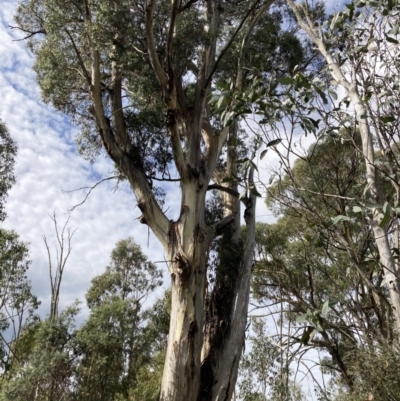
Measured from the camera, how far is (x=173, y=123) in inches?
221

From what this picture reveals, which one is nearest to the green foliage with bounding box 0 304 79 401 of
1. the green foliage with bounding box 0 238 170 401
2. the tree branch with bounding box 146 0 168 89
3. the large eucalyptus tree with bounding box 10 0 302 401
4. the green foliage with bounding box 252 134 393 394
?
the green foliage with bounding box 0 238 170 401

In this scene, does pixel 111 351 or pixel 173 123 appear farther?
pixel 111 351

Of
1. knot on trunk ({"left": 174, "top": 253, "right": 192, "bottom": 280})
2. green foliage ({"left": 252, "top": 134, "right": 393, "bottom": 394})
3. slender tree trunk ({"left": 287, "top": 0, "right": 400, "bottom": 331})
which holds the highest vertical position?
green foliage ({"left": 252, "top": 134, "right": 393, "bottom": 394})

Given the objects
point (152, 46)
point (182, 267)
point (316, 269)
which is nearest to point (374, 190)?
point (182, 267)

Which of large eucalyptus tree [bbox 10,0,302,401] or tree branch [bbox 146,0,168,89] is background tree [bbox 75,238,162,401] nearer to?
large eucalyptus tree [bbox 10,0,302,401]

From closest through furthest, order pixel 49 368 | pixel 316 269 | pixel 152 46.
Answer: pixel 152 46 → pixel 49 368 → pixel 316 269

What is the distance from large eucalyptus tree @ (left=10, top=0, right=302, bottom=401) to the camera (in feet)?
17.6

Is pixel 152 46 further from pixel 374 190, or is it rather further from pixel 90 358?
pixel 90 358

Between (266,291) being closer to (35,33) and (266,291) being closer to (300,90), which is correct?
(35,33)

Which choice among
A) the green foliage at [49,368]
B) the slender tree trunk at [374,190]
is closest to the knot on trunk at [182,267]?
the green foliage at [49,368]

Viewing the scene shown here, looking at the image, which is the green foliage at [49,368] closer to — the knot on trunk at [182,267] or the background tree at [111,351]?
the background tree at [111,351]

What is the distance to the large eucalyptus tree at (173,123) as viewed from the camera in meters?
5.38

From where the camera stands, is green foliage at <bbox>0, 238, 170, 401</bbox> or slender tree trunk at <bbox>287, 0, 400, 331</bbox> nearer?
slender tree trunk at <bbox>287, 0, 400, 331</bbox>

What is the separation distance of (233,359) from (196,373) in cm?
85
